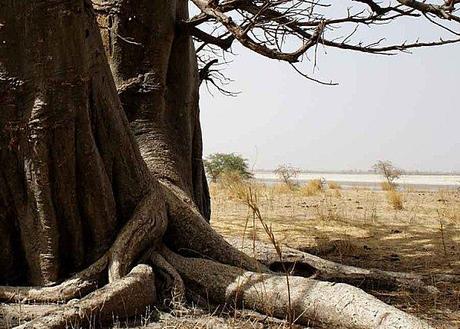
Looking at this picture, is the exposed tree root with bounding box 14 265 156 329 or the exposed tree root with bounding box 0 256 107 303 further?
the exposed tree root with bounding box 0 256 107 303

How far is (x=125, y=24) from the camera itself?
512 cm

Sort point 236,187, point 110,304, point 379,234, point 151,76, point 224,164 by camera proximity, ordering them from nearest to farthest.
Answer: point 110,304 → point 236,187 → point 151,76 → point 379,234 → point 224,164

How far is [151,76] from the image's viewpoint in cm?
508

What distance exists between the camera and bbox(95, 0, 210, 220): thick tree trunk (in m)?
5.05

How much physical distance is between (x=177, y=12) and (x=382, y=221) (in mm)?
5715

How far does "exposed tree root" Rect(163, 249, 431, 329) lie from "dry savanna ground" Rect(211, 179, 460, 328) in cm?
41

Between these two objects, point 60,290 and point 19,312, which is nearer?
point 19,312

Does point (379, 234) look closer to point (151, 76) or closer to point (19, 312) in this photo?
point (151, 76)

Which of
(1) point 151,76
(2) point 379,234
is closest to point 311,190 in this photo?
(2) point 379,234

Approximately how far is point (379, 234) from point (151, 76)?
14.7 feet

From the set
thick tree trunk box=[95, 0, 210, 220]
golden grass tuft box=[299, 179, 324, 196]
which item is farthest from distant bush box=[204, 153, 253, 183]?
thick tree trunk box=[95, 0, 210, 220]

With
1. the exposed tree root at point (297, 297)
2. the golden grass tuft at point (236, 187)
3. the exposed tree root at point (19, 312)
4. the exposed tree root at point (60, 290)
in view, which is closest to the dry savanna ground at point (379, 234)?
the golden grass tuft at point (236, 187)

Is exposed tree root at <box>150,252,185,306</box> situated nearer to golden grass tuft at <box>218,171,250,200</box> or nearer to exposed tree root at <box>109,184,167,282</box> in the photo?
exposed tree root at <box>109,184,167,282</box>

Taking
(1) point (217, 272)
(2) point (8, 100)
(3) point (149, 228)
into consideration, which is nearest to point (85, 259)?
(3) point (149, 228)
